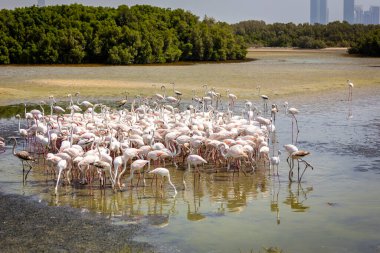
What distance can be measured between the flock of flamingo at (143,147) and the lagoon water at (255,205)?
341 mm

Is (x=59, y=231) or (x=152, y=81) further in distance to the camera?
(x=152, y=81)

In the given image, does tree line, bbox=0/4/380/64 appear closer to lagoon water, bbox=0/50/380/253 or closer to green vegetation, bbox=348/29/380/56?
green vegetation, bbox=348/29/380/56

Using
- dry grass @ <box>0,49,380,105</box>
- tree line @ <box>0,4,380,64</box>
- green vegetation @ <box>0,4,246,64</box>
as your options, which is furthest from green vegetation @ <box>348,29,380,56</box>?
dry grass @ <box>0,49,380,105</box>

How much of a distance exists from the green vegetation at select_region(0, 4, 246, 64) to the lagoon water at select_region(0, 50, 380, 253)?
107ft

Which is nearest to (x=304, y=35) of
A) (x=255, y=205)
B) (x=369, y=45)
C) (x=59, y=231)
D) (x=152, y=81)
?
(x=369, y=45)

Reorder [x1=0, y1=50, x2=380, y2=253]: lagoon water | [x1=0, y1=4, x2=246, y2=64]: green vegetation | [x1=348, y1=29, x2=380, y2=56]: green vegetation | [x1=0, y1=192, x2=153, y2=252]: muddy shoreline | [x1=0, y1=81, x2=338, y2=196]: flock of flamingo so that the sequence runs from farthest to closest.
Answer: [x1=348, y1=29, x2=380, y2=56]: green vegetation
[x1=0, y1=4, x2=246, y2=64]: green vegetation
[x1=0, y1=81, x2=338, y2=196]: flock of flamingo
[x1=0, y1=50, x2=380, y2=253]: lagoon water
[x1=0, y1=192, x2=153, y2=252]: muddy shoreline

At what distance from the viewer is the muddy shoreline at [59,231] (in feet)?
26.9

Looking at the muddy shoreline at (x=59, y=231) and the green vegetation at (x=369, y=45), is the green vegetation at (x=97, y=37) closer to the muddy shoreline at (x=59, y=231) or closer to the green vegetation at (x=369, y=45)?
the green vegetation at (x=369, y=45)

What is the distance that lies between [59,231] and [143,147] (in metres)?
3.81

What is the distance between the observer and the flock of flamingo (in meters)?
11.5

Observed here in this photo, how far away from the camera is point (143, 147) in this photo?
12.4 metres

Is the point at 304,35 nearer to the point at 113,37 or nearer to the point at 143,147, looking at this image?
the point at 113,37

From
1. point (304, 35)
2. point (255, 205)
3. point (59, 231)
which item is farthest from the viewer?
point (304, 35)

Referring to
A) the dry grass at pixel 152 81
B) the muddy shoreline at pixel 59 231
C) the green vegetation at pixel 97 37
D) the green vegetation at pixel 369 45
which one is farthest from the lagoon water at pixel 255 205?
the green vegetation at pixel 369 45
